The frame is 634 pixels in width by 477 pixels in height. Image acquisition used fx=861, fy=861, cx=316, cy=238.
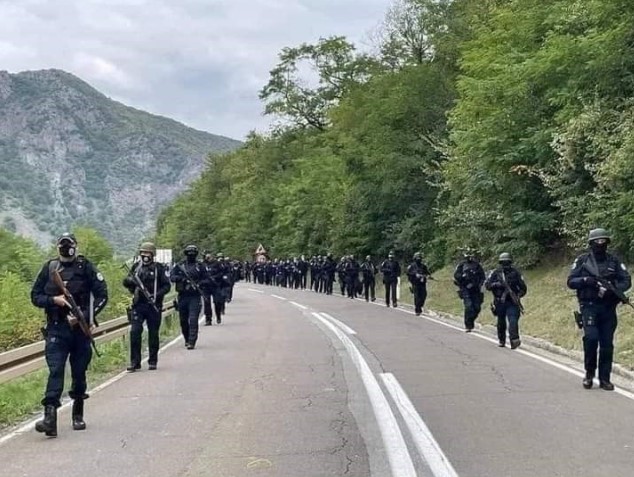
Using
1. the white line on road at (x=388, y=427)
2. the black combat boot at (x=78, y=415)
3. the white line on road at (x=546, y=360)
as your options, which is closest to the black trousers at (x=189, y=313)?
the white line on road at (x=388, y=427)

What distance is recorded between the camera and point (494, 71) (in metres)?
28.4

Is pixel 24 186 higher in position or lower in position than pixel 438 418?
higher

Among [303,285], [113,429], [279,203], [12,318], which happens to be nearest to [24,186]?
[279,203]

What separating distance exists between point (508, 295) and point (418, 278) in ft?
30.4

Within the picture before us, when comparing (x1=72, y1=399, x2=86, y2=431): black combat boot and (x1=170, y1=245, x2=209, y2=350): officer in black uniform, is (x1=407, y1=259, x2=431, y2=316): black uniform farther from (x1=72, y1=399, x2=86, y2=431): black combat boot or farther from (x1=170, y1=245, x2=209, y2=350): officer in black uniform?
(x1=72, y1=399, x2=86, y2=431): black combat boot

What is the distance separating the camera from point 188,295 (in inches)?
624

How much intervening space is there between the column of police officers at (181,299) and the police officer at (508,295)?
0.06ft

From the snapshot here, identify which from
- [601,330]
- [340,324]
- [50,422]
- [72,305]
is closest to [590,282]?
[601,330]

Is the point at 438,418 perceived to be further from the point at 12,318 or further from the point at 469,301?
the point at 12,318

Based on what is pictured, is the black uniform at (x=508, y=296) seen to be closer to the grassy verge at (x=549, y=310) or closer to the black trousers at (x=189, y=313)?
the grassy verge at (x=549, y=310)

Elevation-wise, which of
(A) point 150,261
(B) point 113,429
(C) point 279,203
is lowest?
(B) point 113,429

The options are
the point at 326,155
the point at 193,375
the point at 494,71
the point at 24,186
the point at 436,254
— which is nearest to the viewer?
the point at 193,375

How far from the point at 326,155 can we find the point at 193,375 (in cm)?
5247

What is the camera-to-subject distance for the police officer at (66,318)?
26.3 ft
